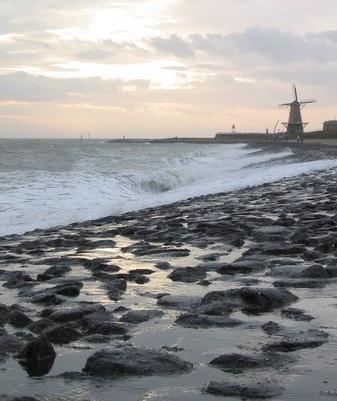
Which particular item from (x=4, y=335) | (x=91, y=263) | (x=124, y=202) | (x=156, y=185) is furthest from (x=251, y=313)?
(x=156, y=185)

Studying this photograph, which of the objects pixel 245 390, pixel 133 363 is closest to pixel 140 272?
pixel 133 363

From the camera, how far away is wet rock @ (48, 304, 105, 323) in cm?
503

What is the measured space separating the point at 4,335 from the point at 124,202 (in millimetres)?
14305

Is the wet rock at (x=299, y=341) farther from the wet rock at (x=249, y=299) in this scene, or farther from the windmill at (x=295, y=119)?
the windmill at (x=295, y=119)

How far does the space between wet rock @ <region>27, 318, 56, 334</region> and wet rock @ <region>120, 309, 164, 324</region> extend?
0.62m

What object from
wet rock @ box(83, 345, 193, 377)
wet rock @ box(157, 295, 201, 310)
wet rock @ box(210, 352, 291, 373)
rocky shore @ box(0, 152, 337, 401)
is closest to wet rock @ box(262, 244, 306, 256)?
rocky shore @ box(0, 152, 337, 401)

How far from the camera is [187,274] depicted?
22.5 ft

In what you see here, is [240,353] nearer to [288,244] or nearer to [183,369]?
[183,369]

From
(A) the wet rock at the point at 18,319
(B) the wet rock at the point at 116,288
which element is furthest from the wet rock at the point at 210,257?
(A) the wet rock at the point at 18,319

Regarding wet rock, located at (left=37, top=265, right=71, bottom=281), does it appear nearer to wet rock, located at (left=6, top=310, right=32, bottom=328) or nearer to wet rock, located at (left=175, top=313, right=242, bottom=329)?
wet rock, located at (left=6, top=310, right=32, bottom=328)

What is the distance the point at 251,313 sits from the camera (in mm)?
5152

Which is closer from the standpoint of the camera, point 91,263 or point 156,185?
point 91,263

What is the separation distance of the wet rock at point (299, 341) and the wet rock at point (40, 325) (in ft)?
5.90

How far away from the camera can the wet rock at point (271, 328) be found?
4557mm
